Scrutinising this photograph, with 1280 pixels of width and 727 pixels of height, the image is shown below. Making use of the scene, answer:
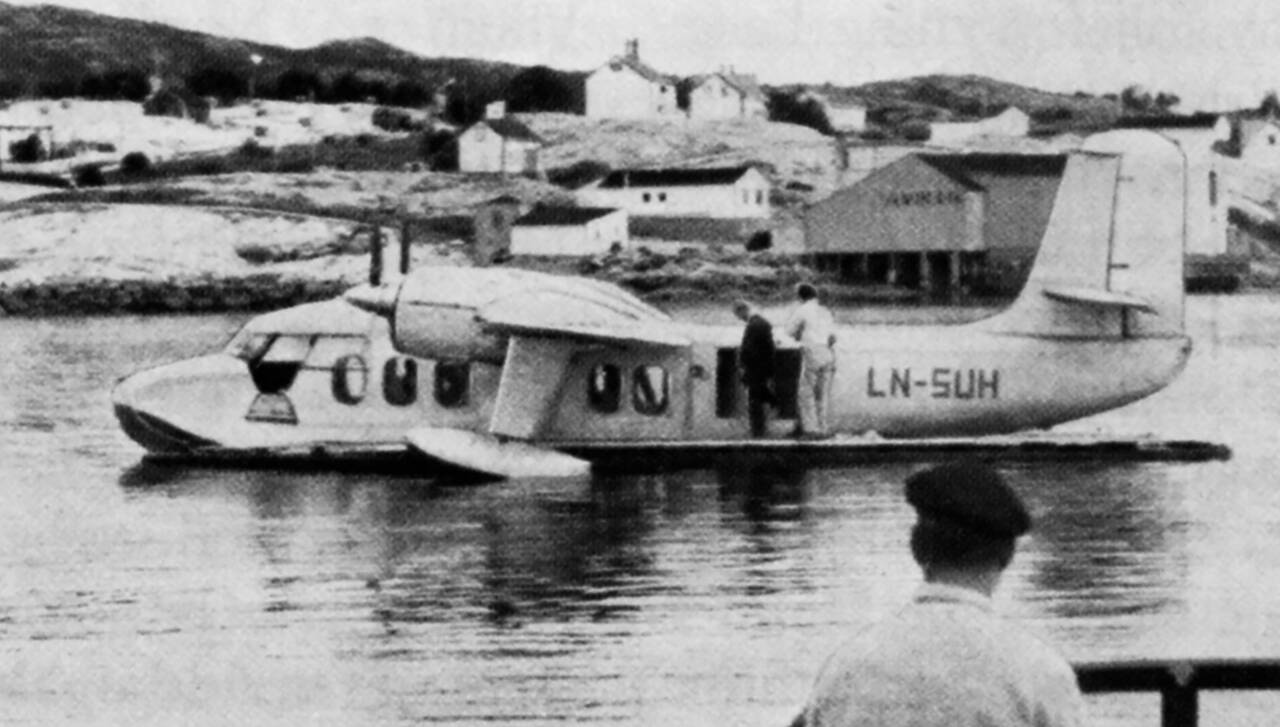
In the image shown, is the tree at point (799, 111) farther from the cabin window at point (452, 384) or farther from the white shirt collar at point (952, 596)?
the white shirt collar at point (952, 596)

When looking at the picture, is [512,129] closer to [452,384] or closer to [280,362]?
[280,362]

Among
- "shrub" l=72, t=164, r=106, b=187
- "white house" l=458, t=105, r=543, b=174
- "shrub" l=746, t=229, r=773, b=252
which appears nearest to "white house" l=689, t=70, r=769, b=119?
"white house" l=458, t=105, r=543, b=174

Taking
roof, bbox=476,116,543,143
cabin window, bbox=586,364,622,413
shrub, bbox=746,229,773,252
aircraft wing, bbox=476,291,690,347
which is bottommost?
shrub, bbox=746,229,773,252

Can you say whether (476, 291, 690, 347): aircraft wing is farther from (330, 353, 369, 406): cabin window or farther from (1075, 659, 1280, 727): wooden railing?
(1075, 659, 1280, 727): wooden railing

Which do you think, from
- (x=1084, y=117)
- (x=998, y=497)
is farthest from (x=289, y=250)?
A: (x=998, y=497)

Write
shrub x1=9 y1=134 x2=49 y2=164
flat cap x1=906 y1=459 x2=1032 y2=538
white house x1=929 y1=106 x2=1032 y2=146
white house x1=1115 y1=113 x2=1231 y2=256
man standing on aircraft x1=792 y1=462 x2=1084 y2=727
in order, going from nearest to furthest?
man standing on aircraft x1=792 y1=462 x2=1084 y2=727, flat cap x1=906 y1=459 x2=1032 y2=538, white house x1=1115 y1=113 x2=1231 y2=256, shrub x1=9 y1=134 x2=49 y2=164, white house x1=929 y1=106 x2=1032 y2=146

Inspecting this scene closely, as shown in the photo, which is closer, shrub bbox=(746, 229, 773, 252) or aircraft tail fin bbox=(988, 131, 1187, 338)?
aircraft tail fin bbox=(988, 131, 1187, 338)

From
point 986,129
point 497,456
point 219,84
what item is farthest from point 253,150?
point 497,456
